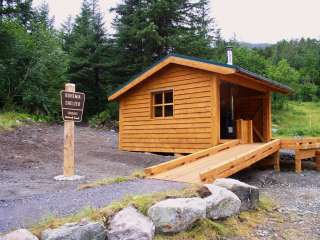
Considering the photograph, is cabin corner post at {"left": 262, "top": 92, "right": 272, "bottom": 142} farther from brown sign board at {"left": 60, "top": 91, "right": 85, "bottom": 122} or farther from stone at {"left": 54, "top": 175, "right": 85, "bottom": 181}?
stone at {"left": 54, "top": 175, "right": 85, "bottom": 181}

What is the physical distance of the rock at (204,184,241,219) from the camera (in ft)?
15.5

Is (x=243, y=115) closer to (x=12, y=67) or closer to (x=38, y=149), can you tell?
(x=38, y=149)

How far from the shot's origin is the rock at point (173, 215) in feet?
13.5

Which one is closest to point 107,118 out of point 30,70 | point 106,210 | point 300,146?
point 30,70

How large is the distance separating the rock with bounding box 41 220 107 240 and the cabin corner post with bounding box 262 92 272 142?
366 inches

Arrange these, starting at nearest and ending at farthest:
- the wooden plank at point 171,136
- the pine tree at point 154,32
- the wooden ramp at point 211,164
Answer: the wooden ramp at point 211,164, the wooden plank at point 171,136, the pine tree at point 154,32

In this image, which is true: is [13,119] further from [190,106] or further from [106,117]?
[190,106]

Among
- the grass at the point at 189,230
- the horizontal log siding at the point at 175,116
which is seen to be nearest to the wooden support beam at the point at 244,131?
the horizontal log siding at the point at 175,116

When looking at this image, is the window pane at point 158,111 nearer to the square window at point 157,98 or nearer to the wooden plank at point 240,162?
the square window at point 157,98

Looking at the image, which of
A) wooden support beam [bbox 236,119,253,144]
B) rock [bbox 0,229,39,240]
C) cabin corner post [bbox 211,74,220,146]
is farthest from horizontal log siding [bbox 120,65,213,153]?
rock [bbox 0,229,39,240]

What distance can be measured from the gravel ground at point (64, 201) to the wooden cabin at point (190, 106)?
4451 mm

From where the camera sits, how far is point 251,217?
5.18 metres

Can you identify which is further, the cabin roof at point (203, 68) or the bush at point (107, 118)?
the bush at point (107, 118)

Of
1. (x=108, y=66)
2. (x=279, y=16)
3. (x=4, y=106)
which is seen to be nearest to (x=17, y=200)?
(x=4, y=106)
